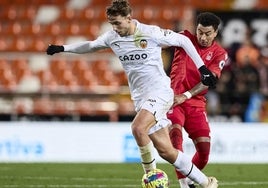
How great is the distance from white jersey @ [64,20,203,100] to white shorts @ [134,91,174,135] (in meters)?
0.06

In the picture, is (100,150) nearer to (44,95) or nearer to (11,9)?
(44,95)

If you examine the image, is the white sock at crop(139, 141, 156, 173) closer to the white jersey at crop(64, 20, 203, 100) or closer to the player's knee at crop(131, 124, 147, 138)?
the player's knee at crop(131, 124, 147, 138)

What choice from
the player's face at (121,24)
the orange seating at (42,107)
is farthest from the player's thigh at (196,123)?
the orange seating at (42,107)

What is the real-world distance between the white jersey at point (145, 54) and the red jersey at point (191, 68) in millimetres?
1005

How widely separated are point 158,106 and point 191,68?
1.35m

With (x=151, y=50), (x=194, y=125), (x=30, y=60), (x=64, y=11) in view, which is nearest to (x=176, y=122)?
(x=194, y=125)

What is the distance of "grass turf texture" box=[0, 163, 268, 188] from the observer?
475 inches

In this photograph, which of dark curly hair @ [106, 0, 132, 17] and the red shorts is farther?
the red shorts

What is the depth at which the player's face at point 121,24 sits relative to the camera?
927 cm

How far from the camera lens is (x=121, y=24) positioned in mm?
9305

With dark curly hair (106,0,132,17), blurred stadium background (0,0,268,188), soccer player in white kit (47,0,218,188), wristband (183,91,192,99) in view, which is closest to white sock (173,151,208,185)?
soccer player in white kit (47,0,218,188)

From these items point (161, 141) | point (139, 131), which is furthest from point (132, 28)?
point (161, 141)

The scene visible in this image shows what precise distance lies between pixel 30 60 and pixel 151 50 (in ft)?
48.7

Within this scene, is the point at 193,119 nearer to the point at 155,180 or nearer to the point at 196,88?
the point at 196,88
